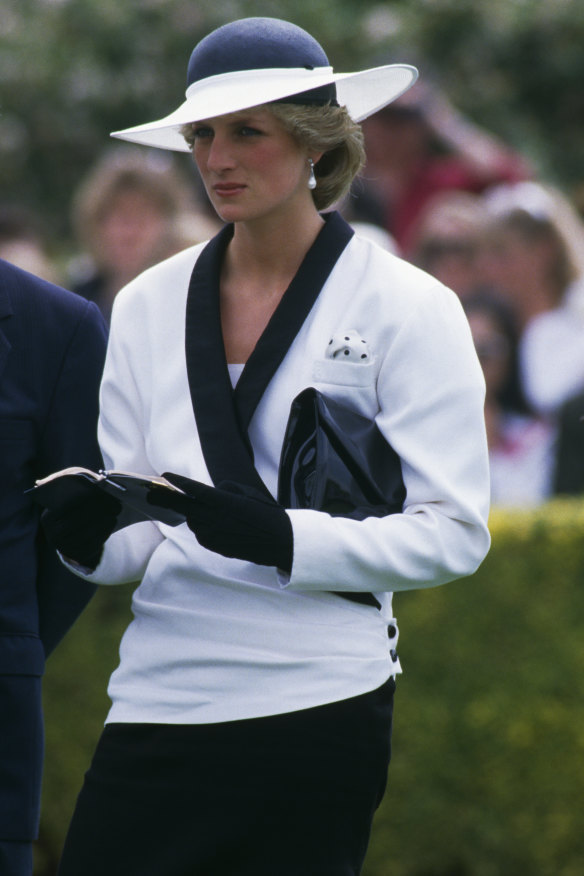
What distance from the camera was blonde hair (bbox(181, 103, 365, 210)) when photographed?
2.70 m

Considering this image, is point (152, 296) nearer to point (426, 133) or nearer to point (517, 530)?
point (517, 530)

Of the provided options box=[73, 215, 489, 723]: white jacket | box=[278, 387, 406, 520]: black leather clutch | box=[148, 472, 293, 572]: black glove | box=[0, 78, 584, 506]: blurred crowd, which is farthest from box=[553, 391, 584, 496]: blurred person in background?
box=[148, 472, 293, 572]: black glove

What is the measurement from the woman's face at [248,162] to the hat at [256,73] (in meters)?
0.05

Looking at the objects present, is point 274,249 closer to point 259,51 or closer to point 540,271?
point 259,51

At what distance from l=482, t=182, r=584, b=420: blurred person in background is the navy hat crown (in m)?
3.72

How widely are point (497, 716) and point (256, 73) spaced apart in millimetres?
2765

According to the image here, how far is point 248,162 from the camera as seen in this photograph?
2711mm

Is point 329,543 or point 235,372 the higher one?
point 235,372

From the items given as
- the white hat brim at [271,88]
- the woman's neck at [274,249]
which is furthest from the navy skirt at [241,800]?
the white hat brim at [271,88]

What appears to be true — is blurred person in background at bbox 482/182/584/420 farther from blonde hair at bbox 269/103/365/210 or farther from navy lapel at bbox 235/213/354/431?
navy lapel at bbox 235/213/354/431

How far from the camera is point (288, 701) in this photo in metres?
2.62

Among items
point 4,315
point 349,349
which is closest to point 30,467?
point 4,315

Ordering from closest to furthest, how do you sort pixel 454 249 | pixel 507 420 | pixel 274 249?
1. pixel 274 249
2. pixel 507 420
3. pixel 454 249

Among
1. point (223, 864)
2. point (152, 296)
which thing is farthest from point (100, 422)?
point (223, 864)
